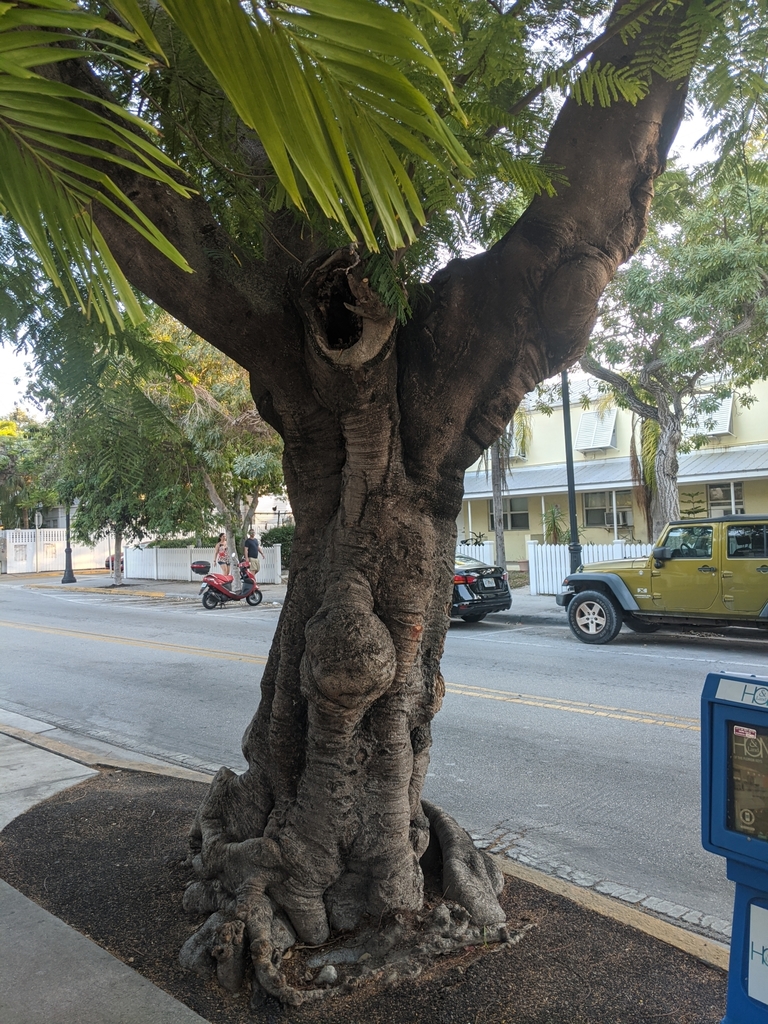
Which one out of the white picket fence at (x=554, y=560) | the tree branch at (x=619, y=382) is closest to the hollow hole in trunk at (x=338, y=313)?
the tree branch at (x=619, y=382)

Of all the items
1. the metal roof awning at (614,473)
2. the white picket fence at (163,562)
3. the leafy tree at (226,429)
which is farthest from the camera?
the white picket fence at (163,562)

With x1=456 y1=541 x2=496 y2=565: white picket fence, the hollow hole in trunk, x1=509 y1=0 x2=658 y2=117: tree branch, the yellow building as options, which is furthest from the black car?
x1=509 y1=0 x2=658 y2=117: tree branch

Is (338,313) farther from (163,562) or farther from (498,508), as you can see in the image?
(163,562)

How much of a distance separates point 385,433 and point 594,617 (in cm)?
1053

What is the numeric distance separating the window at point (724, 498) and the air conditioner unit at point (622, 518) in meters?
2.80

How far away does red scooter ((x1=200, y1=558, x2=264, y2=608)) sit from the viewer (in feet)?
68.7

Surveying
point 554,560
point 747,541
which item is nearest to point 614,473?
point 554,560

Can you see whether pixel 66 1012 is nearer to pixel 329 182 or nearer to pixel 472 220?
pixel 329 182

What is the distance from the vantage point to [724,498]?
25.3 m

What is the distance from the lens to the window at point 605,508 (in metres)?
27.5

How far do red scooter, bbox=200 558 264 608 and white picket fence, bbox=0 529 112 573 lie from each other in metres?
20.8

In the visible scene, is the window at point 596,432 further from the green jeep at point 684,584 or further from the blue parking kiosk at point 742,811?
the blue parking kiosk at point 742,811

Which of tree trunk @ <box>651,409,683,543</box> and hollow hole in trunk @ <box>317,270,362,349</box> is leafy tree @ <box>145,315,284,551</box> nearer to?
tree trunk @ <box>651,409,683,543</box>

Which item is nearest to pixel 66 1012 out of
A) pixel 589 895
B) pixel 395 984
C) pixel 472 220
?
pixel 395 984
